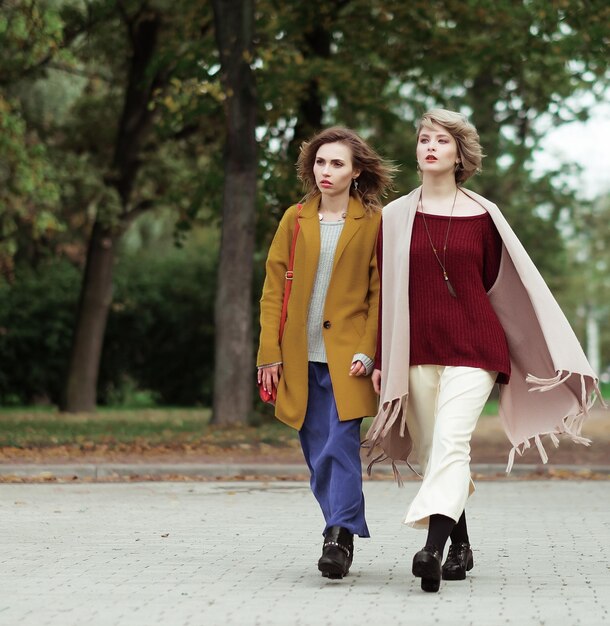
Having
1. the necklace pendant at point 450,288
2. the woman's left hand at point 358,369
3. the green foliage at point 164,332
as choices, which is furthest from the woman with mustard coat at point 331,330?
the green foliage at point 164,332

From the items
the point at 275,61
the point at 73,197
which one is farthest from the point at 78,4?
the point at 275,61

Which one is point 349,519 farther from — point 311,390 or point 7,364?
point 7,364

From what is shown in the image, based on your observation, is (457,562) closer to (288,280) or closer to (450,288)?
(450,288)

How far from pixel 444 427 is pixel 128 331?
85.0 ft

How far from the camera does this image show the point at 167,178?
2641 cm

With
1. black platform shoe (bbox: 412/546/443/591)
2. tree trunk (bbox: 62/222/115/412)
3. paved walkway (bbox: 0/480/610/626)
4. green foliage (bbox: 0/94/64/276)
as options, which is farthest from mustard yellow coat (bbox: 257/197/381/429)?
tree trunk (bbox: 62/222/115/412)

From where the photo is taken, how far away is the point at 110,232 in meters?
25.4

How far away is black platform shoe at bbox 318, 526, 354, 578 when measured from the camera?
21.1ft

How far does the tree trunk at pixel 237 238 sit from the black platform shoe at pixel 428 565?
11.6 metres

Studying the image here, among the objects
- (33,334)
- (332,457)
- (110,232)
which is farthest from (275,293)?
(33,334)

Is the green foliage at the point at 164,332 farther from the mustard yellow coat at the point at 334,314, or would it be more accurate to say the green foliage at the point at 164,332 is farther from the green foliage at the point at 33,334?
the mustard yellow coat at the point at 334,314

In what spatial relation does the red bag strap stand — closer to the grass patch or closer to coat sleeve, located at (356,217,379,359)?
coat sleeve, located at (356,217,379,359)

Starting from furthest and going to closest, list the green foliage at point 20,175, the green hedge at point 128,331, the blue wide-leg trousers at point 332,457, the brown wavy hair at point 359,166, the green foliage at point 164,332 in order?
the green foliage at point 164,332 < the green hedge at point 128,331 < the green foliage at point 20,175 < the brown wavy hair at point 359,166 < the blue wide-leg trousers at point 332,457

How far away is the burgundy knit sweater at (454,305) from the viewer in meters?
6.39
